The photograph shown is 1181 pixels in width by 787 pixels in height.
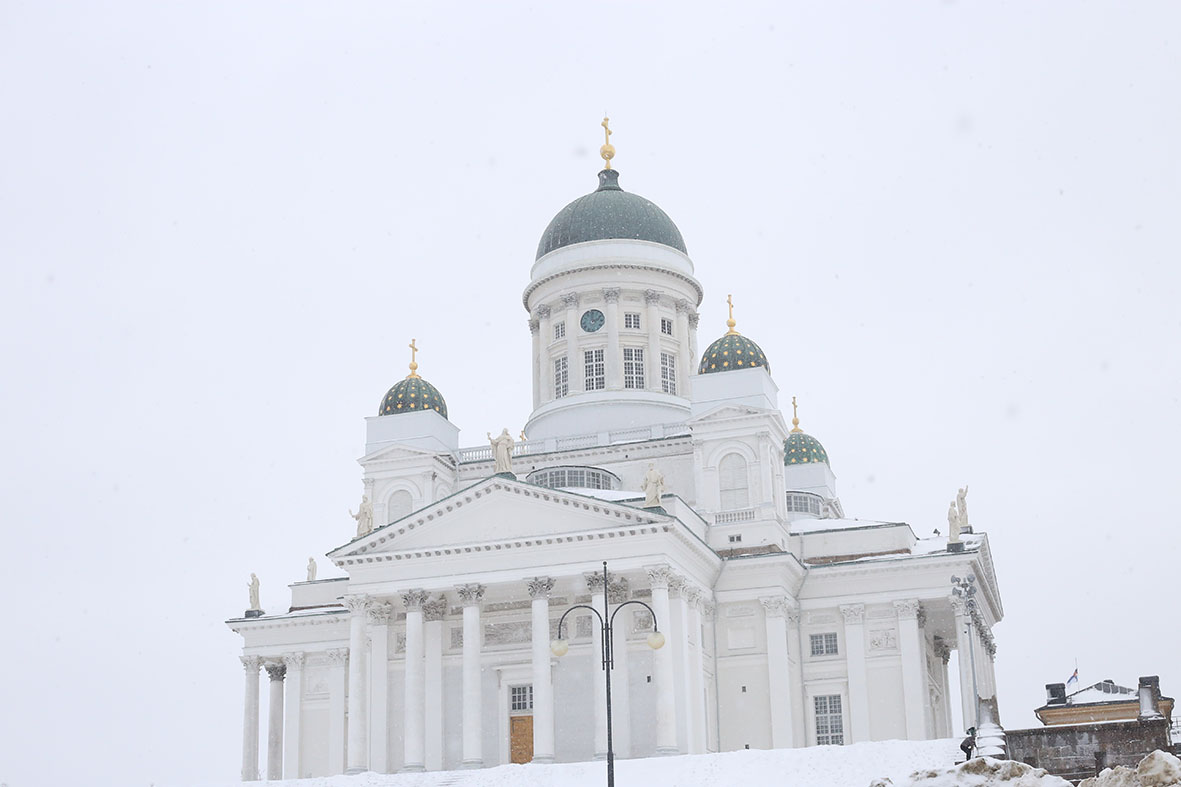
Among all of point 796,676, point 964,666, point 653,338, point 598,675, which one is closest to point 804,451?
point 653,338

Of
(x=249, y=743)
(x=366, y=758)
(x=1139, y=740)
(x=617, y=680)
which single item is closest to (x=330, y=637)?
(x=249, y=743)

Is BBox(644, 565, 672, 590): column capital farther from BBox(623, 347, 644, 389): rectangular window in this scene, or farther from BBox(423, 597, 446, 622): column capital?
BBox(623, 347, 644, 389): rectangular window

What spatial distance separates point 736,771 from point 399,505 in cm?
2334

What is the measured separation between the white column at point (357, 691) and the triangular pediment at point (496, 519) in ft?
5.99

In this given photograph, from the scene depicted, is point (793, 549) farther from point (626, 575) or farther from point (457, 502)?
point (457, 502)

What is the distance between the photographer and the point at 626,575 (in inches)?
1943

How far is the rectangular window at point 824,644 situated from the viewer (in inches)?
2190

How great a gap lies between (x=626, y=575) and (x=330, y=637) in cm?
1617

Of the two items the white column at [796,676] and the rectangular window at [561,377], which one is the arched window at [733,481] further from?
the rectangular window at [561,377]

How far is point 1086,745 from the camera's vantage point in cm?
3531

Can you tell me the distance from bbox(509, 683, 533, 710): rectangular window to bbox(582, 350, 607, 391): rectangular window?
14.9 meters

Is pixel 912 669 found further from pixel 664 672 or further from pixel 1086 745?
pixel 1086 745

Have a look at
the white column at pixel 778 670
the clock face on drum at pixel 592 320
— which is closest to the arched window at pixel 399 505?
the clock face on drum at pixel 592 320

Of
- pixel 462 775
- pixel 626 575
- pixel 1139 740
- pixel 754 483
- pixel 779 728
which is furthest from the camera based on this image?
pixel 754 483
